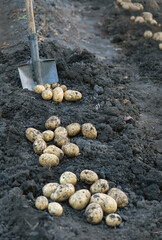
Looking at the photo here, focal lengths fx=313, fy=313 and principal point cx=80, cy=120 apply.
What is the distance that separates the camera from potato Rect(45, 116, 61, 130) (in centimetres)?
395

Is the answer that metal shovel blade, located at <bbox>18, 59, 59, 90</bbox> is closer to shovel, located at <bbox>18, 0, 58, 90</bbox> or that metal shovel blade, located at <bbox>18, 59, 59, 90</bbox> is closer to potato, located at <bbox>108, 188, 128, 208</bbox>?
shovel, located at <bbox>18, 0, 58, 90</bbox>

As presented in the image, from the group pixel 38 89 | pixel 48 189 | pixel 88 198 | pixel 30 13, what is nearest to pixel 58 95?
pixel 38 89

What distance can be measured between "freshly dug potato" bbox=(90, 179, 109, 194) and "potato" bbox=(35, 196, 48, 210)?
50cm

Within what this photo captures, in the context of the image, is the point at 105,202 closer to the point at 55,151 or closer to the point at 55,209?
the point at 55,209

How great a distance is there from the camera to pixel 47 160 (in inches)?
132

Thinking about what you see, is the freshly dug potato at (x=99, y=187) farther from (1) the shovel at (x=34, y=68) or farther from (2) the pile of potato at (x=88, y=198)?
(1) the shovel at (x=34, y=68)

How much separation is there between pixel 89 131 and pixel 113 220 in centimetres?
135

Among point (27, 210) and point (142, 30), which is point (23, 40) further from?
point (27, 210)

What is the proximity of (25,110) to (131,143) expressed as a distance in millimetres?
1489

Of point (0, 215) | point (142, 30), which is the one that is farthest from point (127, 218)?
point (142, 30)

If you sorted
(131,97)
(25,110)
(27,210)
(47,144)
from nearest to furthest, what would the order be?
(27,210), (47,144), (25,110), (131,97)

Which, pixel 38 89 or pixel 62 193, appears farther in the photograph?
pixel 38 89

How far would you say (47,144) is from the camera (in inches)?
149

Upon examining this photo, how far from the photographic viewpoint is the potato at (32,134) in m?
3.74
